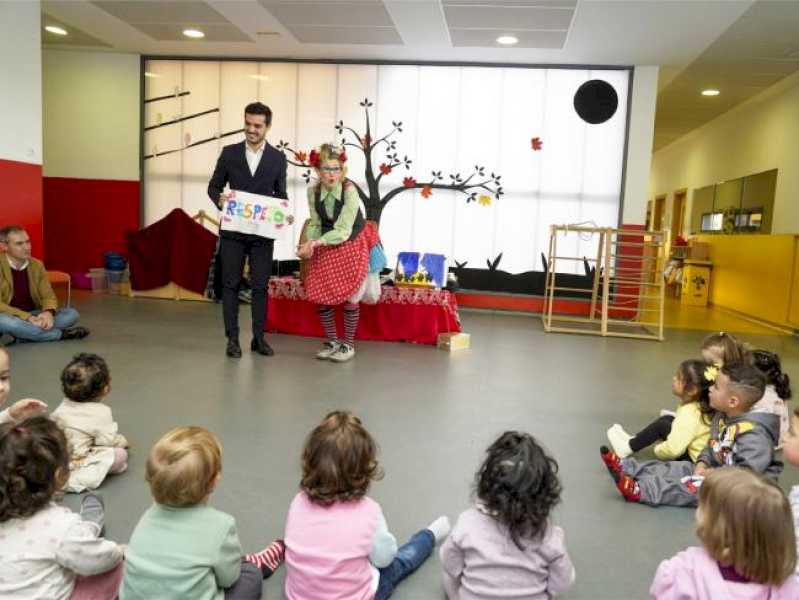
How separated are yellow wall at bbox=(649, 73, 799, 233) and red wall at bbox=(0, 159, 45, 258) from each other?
24.0 ft

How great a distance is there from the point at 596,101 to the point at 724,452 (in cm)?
606

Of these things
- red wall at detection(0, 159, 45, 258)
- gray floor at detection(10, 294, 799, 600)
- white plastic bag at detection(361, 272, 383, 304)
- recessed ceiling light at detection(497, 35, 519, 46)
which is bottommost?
gray floor at detection(10, 294, 799, 600)

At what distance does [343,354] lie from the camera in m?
4.56

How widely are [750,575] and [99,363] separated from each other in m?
2.05

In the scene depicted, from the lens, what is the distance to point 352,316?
475 centimetres

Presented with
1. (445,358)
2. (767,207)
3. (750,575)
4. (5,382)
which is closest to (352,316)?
(445,358)

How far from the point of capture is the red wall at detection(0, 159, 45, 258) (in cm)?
546

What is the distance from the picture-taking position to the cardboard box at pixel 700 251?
10823mm

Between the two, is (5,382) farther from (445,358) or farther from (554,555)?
(445,358)

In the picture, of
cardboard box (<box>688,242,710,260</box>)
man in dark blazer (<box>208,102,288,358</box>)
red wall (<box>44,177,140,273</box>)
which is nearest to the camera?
man in dark blazer (<box>208,102,288,358</box>)

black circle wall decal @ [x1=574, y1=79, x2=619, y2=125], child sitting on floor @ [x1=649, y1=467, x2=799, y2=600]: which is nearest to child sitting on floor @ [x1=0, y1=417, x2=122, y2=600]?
child sitting on floor @ [x1=649, y1=467, x2=799, y2=600]

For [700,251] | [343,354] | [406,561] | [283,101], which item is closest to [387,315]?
[343,354]

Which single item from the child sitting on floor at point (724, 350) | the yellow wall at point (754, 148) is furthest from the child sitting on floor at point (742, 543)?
the yellow wall at point (754, 148)

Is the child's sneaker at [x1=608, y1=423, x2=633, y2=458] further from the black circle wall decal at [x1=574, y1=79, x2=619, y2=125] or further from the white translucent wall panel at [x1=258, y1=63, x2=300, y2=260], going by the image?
the white translucent wall panel at [x1=258, y1=63, x2=300, y2=260]
